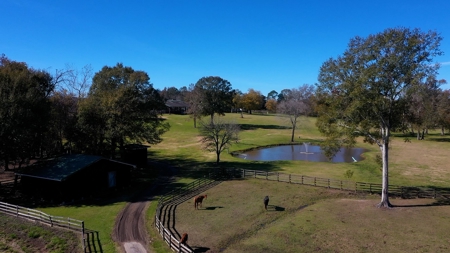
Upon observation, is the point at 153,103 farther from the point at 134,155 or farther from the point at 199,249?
the point at 199,249

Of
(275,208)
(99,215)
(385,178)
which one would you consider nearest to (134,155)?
(99,215)

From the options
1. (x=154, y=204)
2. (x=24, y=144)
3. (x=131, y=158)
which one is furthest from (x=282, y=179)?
(x=24, y=144)

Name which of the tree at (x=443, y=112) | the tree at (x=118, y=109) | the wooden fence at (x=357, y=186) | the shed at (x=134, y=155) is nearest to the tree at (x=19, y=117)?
the tree at (x=118, y=109)

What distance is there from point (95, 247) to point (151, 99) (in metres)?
31.0

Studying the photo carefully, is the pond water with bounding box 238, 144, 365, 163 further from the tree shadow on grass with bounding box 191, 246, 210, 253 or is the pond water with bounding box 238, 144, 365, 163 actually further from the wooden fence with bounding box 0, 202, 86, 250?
the tree shadow on grass with bounding box 191, 246, 210, 253

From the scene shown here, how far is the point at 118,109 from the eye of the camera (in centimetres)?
3838

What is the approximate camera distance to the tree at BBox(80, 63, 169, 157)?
125ft

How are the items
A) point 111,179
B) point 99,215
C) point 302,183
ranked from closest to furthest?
point 99,215
point 111,179
point 302,183

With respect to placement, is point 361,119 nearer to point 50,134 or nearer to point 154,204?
point 154,204

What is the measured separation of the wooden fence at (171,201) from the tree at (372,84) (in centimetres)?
1433

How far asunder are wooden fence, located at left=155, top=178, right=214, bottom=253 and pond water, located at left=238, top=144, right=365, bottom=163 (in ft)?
69.2

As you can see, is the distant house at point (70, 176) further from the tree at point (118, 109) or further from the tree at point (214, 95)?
the tree at point (214, 95)

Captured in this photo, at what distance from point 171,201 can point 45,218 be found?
9760 mm

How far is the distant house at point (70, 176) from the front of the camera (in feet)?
92.4
